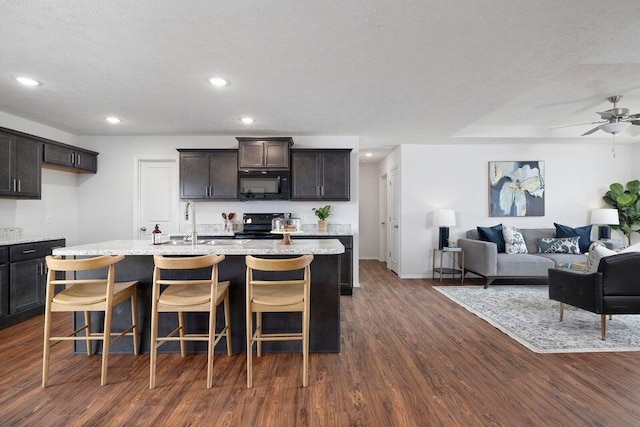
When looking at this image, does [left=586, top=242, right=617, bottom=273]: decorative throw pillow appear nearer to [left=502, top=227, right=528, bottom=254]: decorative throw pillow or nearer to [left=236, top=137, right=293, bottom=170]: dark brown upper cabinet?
[left=502, top=227, right=528, bottom=254]: decorative throw pillow

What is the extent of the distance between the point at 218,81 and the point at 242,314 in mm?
2208

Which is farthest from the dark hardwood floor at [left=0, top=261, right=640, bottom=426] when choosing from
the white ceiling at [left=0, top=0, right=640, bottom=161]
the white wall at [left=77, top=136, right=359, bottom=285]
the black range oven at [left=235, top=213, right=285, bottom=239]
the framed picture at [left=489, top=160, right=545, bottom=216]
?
the framed picture at [left=489, top=160, right=545, bottom=216]

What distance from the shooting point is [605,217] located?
17.8ft

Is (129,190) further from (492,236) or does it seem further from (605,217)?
(605,217)

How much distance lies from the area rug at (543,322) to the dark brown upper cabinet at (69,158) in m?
5.88

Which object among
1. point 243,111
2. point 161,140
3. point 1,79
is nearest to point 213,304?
point 243,111

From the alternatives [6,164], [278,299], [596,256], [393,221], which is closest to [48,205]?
[6,164]

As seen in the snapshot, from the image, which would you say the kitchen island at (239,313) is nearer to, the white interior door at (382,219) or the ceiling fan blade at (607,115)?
the ceiling fan blade at (607,115)

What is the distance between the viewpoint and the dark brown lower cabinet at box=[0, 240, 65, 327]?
333cm

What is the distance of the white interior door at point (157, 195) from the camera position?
16.6 ft

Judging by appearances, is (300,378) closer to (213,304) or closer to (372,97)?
(213,304)

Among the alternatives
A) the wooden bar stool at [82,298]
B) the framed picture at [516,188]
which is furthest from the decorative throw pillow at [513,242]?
the wooden bar stool at [82,298]

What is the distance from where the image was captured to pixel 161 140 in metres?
5.05

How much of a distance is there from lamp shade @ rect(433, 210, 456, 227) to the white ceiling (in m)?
1.77
